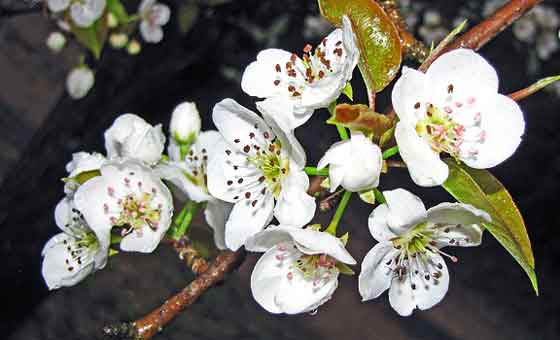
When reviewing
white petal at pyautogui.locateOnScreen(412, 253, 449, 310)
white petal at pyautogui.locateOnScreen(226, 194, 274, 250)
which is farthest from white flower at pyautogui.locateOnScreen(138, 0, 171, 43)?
white petal at pyautogui.locateOnScreen(412, 253, 449, 310)

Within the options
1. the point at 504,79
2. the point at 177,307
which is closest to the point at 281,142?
the point at 177,307

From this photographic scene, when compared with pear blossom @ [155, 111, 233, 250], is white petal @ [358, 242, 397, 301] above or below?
below

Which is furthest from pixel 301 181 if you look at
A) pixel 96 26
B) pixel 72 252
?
pixel 96 26

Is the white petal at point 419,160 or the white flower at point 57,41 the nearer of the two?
the white petal at point 419,160

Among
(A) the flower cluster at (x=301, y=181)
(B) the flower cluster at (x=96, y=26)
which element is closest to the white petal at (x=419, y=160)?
(A) the flower cluster at (x=301, y=181)

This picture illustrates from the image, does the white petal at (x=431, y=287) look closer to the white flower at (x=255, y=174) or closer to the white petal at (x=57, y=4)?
the white flower at (x=255, y=174)

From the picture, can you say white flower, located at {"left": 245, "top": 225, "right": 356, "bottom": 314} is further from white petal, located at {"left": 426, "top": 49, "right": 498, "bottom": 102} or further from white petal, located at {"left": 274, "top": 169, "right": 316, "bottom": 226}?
white petal, located at {"left": 426, "top": 49, "right": 498, "bottom": 102}
